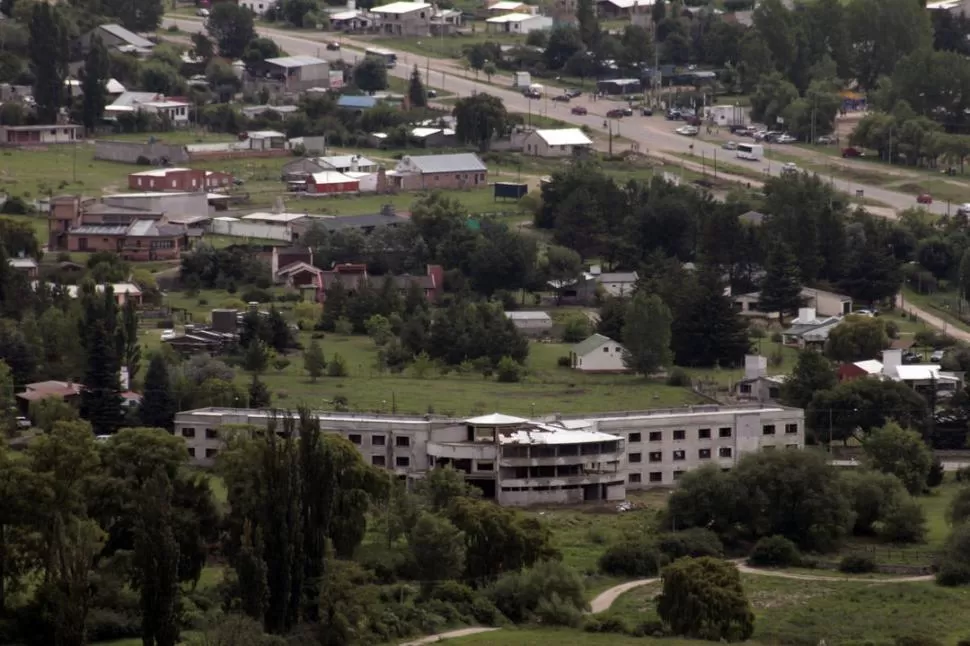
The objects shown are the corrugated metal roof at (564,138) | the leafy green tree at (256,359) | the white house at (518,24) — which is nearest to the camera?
the leafy green tree at (256,359)

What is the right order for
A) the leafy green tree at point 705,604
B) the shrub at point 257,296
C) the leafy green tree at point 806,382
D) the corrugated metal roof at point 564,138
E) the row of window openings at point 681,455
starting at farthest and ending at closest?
the corrugated metal roof at point 564,138
the shrub at point 257,296
the leafy green tree at point 806,382
the row of window openings at point 681,455
the leafy green tree at point 705,604

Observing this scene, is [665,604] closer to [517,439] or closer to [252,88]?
[517,439]

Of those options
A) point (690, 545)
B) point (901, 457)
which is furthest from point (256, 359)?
point (690, 545)

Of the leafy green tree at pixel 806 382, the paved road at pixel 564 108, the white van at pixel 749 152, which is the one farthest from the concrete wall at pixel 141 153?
the leafy green tree at pixel 806 382

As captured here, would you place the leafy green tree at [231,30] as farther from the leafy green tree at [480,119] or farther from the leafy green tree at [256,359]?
the leafy green tree at [256,359]

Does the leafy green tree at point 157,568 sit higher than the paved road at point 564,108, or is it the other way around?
the leafy green tree at point 157,568

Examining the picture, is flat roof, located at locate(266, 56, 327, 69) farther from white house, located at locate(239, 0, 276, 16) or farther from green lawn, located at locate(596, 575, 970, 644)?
green lawn, located at locate(596, 575, 970, 644)
